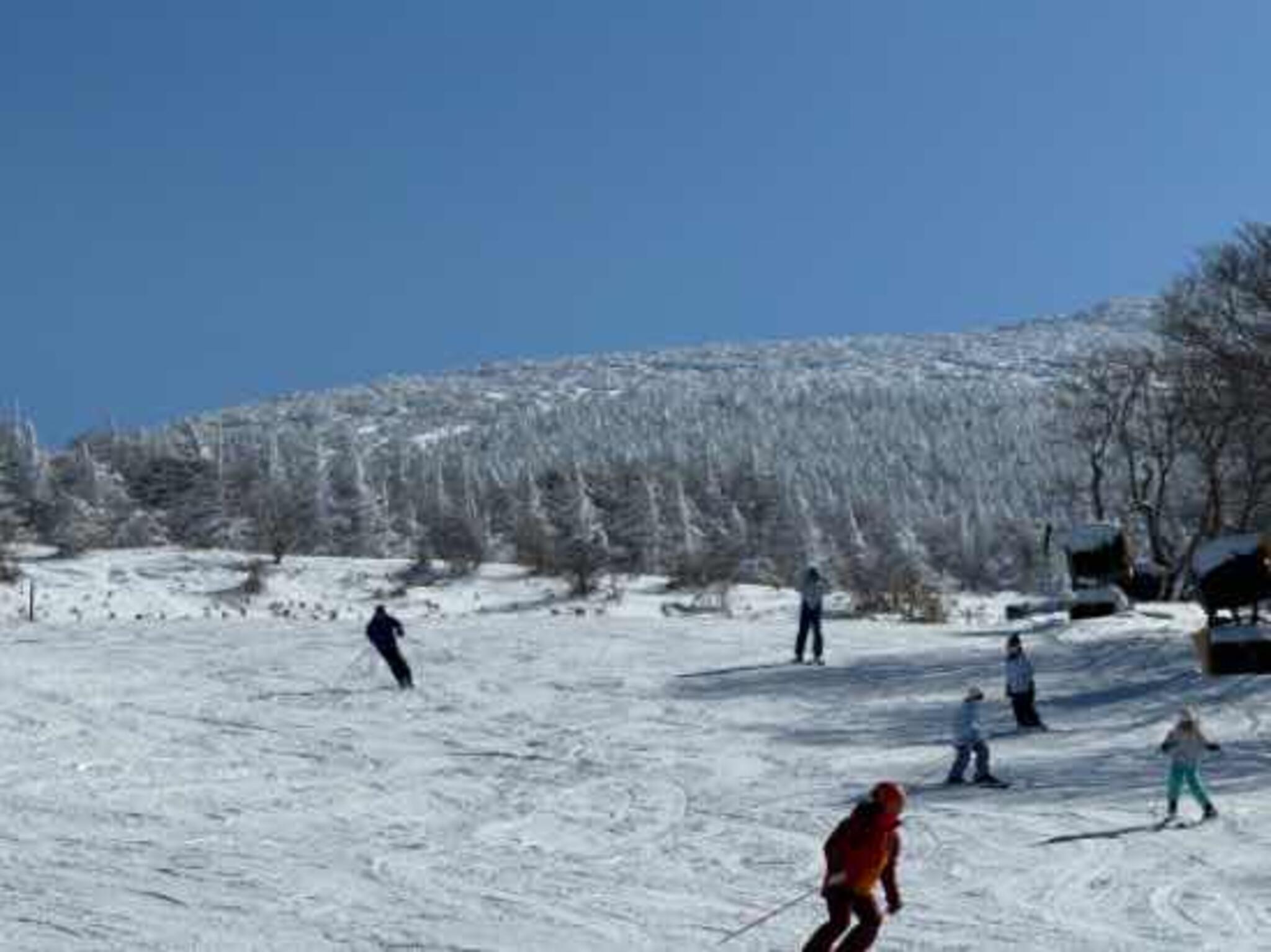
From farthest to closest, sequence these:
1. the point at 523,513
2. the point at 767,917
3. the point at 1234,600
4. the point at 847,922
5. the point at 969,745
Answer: the point at 523,513, the point at 1234,600, the point at 969,745, the point at 767,917, the point at 847,922

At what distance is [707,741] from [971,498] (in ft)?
558

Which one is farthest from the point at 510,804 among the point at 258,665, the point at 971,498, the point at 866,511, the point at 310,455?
the point at 971,498

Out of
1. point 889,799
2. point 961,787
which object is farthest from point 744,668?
point 889,799

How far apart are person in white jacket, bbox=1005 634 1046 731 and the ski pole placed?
8527 millimetres

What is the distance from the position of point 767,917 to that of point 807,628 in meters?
16.2

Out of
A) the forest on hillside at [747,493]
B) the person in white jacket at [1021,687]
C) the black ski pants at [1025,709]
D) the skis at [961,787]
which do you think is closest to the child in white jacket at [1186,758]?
the skis at [961,787]

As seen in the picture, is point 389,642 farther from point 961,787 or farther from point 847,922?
point 847,922

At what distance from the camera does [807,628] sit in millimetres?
26750

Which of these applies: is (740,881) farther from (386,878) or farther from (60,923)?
(60,923)

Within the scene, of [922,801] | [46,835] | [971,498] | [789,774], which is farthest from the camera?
[971,498]

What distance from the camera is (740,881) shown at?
1255cm

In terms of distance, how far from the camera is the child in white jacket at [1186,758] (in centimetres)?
1443

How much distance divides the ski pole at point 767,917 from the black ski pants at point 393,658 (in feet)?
43.2

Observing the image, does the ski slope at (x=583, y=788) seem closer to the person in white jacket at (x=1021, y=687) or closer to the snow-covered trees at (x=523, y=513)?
the person in white jacket at (x=1021, y=687)
